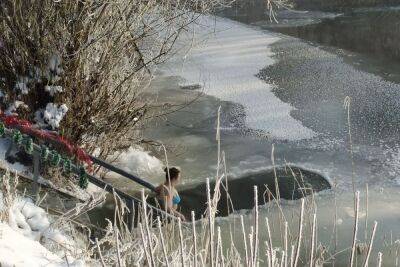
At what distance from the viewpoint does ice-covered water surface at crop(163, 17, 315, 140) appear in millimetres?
9091

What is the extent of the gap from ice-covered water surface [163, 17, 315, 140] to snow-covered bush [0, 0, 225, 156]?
770 mm

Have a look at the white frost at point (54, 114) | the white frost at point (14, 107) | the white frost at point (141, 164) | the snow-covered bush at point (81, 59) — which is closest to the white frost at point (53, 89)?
the snow-covered bush at point (81, 59)

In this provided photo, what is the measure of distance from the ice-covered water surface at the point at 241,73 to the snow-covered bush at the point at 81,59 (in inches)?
30.3

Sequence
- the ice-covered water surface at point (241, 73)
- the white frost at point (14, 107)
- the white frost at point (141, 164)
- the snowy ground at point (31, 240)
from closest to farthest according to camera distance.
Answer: the snowy ground at point (31, 240)
the white frost at point (14, 107)
the white frost at point (141, 164)
the ice-covered water surface at point (241, 73)

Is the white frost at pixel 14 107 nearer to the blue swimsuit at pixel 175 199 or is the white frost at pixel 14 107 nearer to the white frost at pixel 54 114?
the white frost at pixel 54 114

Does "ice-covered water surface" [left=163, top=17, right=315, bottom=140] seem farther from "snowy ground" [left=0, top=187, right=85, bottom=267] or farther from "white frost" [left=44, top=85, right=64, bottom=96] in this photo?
"snowy ground" [left=0, top=187, right=85, bottom=267]

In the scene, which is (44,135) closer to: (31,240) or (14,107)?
(14,107)

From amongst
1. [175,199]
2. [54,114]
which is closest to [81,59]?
[54,114]

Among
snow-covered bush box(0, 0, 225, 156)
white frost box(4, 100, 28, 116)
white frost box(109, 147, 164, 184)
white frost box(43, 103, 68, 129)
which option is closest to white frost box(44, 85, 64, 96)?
snow-covered bush box(0, 0, 225, 156)

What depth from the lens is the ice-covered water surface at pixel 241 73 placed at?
358 inches

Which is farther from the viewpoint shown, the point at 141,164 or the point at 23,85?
the point at 141,164

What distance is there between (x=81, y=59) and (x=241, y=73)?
22.2 ft

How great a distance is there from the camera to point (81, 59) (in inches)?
246

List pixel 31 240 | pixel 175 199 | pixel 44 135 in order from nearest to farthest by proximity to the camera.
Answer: pixel 31 240 → pixel 175 199 → pixel 44 135
